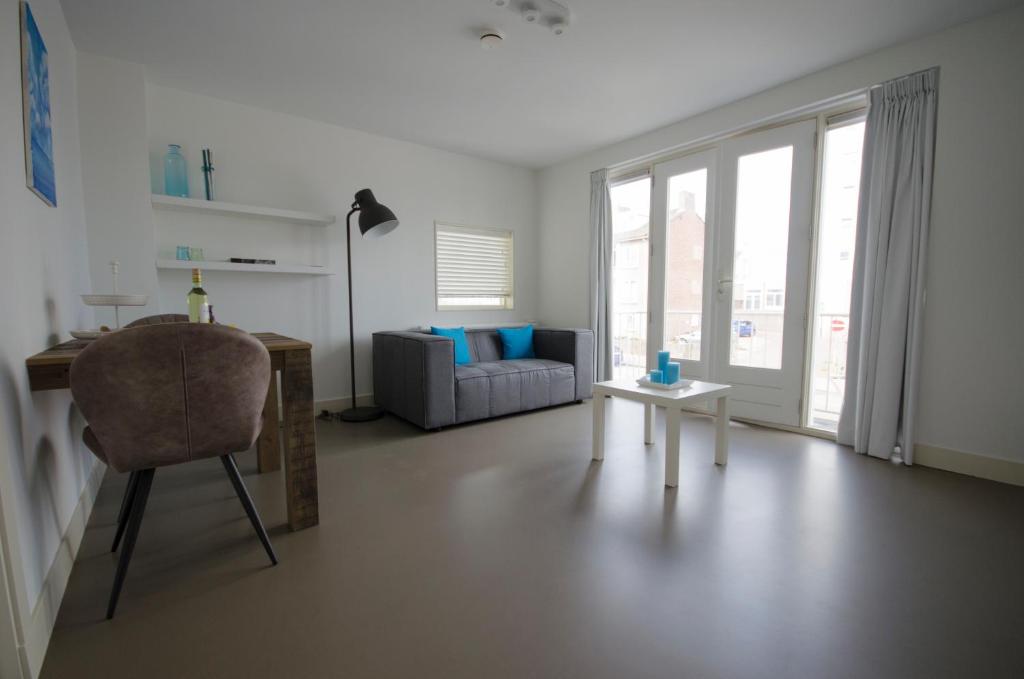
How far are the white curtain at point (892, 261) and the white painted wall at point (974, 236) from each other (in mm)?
76

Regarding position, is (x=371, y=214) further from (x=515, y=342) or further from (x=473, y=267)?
(x=515, y=342)

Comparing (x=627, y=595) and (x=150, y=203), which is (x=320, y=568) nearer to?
(x=627, y=595)

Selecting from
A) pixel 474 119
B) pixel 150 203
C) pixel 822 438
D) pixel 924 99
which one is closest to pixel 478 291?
pixel 474 119

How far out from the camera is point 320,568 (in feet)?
5.40

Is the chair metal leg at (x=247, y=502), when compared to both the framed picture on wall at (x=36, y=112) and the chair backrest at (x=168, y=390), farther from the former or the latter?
the framed picture on wall at (x=36, y=112)

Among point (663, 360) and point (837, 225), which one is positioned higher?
point (837, 225)

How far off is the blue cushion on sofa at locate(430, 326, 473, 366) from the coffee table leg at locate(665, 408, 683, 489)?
2178 mm

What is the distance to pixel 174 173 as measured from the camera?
312 cm

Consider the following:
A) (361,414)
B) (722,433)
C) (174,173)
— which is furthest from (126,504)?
(722,433)

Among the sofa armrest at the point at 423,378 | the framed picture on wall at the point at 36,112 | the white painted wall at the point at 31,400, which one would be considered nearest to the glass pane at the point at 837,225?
the sofa armrest at the point at 423,378

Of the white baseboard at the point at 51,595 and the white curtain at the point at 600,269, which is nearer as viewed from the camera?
the white baseboard at the point at 51,595

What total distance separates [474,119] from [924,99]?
10.0 feet

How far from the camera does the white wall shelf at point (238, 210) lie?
3057mm

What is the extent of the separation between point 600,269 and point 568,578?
139 inches
